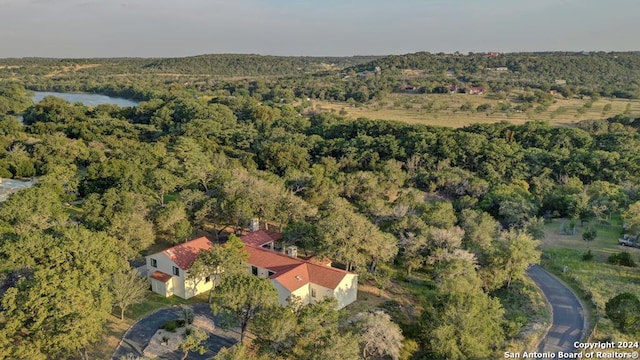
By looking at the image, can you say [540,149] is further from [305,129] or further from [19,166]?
[19,166]

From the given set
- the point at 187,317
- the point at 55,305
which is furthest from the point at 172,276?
the point at 55,305

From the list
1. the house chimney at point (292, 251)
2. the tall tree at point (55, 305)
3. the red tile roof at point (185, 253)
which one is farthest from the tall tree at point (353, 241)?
the tall tree at point (55, 305)

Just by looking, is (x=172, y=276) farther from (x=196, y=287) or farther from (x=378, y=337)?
(x=378, y=337)

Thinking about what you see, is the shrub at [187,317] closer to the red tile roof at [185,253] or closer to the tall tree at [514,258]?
the red tile roof at [185,253]

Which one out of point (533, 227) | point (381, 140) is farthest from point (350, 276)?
point (381, 140)

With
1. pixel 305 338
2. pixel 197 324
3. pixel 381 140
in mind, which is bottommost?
pixel 197 324
